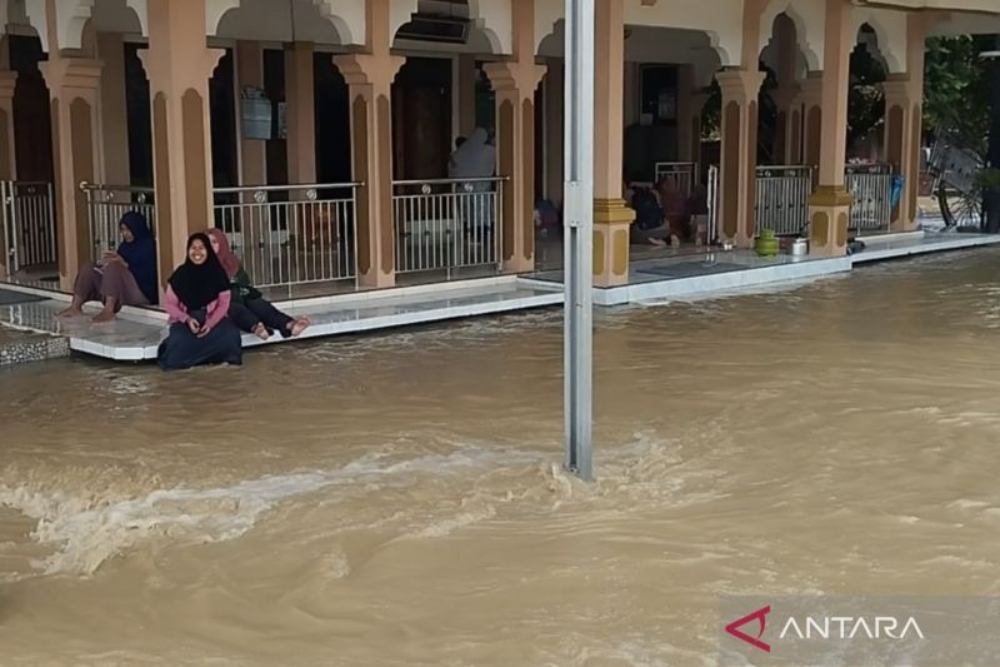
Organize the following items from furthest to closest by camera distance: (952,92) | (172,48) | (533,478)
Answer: (952,92) → (172,48) → (533,478)

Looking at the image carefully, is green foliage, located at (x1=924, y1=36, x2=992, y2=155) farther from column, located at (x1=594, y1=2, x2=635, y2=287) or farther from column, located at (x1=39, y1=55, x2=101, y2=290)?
column, located at (x1=39, y1=55, x2=101, y2=290)

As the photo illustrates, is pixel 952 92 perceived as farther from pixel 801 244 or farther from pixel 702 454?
pixel 702 454

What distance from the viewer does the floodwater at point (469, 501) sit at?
4.02 meters

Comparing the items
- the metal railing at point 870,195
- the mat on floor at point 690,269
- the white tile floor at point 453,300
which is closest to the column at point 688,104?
the metal railing at point 870,195

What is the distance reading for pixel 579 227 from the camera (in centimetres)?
544

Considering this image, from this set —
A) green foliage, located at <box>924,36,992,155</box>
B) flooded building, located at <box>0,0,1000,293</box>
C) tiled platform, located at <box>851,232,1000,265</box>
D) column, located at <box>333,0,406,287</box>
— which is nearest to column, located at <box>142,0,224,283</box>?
flooded building, located at <box>0,0,1000,293</box>

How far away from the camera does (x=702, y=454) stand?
609cm

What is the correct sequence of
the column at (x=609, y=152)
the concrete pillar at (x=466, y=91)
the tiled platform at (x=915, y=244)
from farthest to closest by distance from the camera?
the concrete pillar at (x=466, y=91), the tiled platform at (x=915, y=244), the column at (x=609, y=152)

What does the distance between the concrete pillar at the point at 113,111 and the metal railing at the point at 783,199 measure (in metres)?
7.47

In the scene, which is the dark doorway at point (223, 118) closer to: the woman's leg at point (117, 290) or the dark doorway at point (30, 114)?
the dark doorway at point (30, 114)

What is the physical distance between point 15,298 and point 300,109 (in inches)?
167

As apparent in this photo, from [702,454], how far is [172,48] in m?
5.37

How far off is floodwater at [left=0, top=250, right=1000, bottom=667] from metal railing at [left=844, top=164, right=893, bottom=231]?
26.6 feet

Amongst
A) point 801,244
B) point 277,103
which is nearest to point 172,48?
point 277,103
